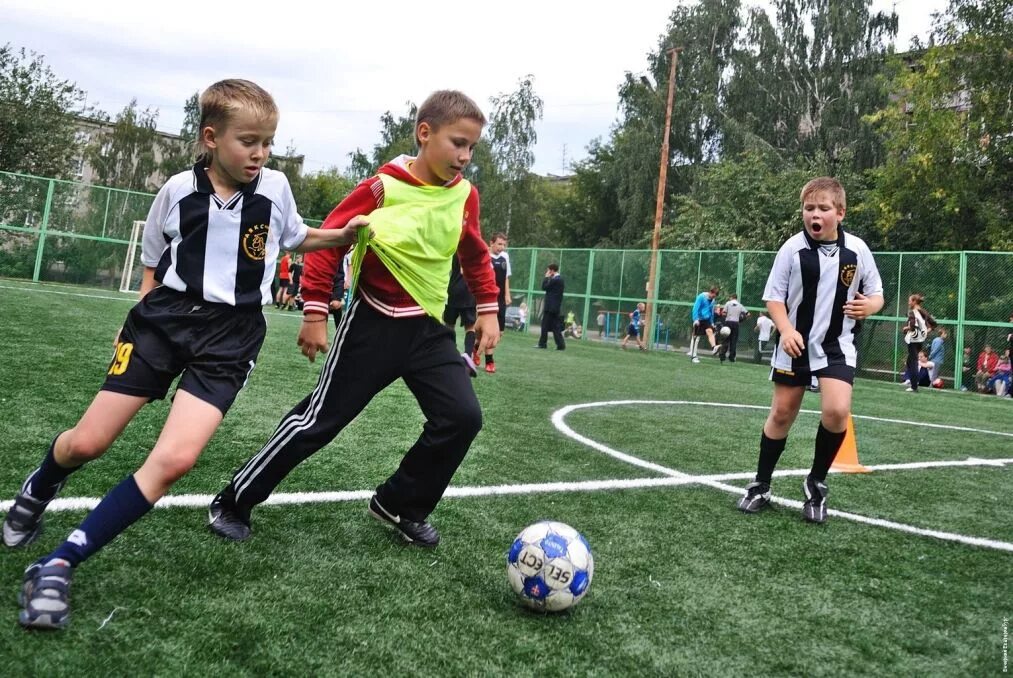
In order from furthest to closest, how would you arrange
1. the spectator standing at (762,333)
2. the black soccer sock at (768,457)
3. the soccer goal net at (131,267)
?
the soccer goal net at (131,267) < the spectator standing at (762,333) < the black soccer sock at (768,457)

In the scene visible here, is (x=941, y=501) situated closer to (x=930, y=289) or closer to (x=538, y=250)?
(x=930, y=289)

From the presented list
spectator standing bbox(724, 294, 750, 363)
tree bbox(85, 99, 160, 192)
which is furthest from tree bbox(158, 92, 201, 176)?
spectator standing bbox(724, 294, 750, 363)

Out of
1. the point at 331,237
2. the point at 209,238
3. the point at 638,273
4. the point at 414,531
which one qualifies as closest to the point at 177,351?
the point at 209,238

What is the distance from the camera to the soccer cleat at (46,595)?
2.16m

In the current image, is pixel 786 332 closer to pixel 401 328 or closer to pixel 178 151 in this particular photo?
pixel 401 328

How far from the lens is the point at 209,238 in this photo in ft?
8.98

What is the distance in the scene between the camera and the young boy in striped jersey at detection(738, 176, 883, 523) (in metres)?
4.31

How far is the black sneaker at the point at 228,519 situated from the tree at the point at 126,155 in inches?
1922

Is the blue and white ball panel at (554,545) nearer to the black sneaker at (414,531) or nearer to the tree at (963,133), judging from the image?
the black sneaker at (414,531)

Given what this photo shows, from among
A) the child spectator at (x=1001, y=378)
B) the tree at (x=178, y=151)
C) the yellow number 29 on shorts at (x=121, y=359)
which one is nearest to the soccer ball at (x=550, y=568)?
the yellow number 29 on shorts at (x=121, y=359)

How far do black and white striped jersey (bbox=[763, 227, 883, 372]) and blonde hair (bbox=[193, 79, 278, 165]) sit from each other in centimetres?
276

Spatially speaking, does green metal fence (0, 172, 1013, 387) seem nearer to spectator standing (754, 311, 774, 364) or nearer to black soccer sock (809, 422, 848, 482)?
spectator standing (754, 311, 774, 364)

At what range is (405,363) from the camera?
3.28 metres

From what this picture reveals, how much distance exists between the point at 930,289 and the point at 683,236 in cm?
1591
